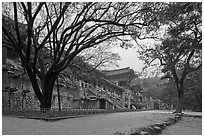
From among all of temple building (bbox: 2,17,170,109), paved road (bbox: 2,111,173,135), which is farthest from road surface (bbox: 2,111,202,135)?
temple building (bbox: 2,17,170,109)

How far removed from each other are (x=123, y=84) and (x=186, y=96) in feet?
28.7

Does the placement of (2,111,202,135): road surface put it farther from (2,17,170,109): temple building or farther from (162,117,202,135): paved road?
(2,17,170,109): temple building

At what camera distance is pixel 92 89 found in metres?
21.2

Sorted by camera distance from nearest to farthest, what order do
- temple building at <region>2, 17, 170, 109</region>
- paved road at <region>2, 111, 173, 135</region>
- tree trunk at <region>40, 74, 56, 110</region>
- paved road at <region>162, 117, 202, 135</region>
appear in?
paved road at <region>2, 111, 173, 135</region>
paved road at <region>162, 117, 202, 135</region>
tree trunk at <region>40, 74, 56, 110</region>
temple building at <region>2, 17, 170, 109</region>

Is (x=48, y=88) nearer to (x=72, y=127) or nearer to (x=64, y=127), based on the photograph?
(x=64, y=127)

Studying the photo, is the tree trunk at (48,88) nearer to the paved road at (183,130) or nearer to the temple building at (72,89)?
the temple building at (72,89)

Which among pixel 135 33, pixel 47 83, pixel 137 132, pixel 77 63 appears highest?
pixel 135 33

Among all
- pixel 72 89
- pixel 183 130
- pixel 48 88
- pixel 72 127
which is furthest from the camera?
pixel 72 89

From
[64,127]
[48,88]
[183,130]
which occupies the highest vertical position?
[48,88]

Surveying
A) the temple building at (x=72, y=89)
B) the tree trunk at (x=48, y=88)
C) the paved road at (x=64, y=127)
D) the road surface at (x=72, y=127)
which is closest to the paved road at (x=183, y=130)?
the road surface at (x=72, y=127)

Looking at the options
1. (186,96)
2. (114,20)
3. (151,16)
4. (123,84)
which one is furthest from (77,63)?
(123,84)

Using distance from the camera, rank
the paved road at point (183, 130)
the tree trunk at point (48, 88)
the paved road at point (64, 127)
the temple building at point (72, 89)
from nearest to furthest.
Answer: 1. the paved road at point (64, 127)
2. the paved road at point (183, 130)
3. the tree trunk at point (48, 88)
4. the temple building at point (72, 89)

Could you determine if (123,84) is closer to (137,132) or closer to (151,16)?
(151,16)

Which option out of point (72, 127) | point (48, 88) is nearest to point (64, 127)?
point (72, 127)
